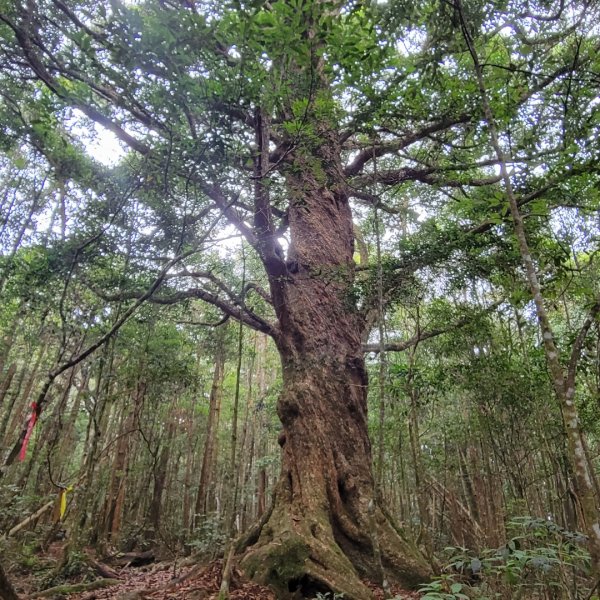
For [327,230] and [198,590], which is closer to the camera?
[198,590]

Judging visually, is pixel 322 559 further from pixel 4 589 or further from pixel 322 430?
pixel 4 589

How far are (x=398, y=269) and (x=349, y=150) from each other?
3258mm

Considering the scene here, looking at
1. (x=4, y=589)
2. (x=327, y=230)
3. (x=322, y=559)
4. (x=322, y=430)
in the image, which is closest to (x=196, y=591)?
(x=322, y=559)

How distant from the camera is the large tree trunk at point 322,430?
408 centimetres

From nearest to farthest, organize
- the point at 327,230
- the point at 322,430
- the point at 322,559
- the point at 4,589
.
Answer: the point at 4,589
the point at 322,559
the point at 322,430
the point at 327,230

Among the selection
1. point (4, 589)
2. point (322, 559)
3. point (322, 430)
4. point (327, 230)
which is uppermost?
point (327, 230)

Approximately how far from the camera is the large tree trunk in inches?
161

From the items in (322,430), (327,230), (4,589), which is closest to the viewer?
(4,589)

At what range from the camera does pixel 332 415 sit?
5359 millimetres

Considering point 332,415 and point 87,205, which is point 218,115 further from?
point 332,415

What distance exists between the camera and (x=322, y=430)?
17.1 ft

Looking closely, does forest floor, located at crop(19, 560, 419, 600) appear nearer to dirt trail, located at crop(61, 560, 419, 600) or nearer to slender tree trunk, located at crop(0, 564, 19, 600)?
dirt trail, located at crop(61, 560, 419, 600)

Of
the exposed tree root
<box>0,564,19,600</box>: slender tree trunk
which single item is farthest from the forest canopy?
<box>0,564,19,600</box>: slender tree trunk

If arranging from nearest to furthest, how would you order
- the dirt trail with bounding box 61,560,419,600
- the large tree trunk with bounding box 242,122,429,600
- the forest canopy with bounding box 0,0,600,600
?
the forest canopy with bounding box 0,0,600,600, the dirt trail with bounding box 61,560,419,600, the large tree trunk with bounding box 242,122,429,600
